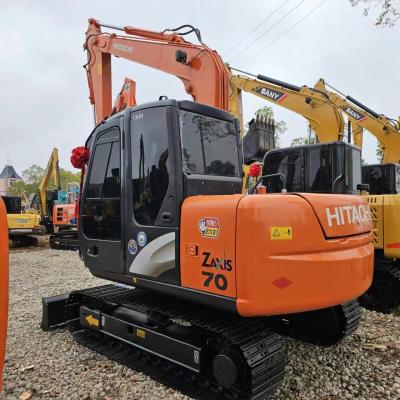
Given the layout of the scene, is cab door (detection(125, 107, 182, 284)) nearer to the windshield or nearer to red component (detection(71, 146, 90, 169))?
the windshield

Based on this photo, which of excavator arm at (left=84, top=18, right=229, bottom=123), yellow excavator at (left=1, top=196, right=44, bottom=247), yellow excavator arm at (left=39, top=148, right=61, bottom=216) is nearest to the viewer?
excavator arm at (left=84, top=18, right=229, bottom=123)

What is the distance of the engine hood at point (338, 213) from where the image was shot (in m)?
2.78

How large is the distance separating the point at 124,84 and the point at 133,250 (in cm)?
508

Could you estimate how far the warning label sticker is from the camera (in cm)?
260

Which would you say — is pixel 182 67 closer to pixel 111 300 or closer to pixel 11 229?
pixel 111 300

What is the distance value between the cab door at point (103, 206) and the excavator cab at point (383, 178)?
532 cm

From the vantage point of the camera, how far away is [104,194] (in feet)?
12.6

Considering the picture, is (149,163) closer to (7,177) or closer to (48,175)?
(48,175)

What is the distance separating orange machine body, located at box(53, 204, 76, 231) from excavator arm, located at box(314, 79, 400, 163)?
9201mm

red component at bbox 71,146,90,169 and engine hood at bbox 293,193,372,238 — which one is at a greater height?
red component at bbox 71,146,90,169

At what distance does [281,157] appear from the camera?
232 inches

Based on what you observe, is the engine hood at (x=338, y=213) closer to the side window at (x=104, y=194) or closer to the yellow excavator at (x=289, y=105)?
the side window at (x=104, y=194)

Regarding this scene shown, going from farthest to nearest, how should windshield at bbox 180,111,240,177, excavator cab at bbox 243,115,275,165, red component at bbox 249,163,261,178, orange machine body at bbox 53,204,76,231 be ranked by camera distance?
orange machine body at bbox 53,204,76,231, excavator cab at bbox 243,115,275,165, red component at bbox 249,163,261,178, windshield at bbox 180,111,240,177

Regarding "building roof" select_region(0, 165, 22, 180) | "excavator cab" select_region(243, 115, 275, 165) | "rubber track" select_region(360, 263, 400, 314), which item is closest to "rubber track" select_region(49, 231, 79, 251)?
"excavator cab" select_region(243, 115, 275, 165)
